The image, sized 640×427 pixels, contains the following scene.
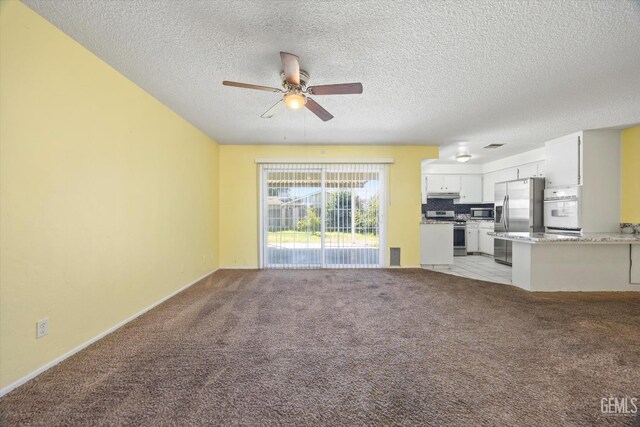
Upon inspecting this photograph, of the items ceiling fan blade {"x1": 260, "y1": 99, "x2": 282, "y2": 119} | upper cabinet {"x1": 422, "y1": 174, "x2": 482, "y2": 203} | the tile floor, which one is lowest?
the tile floor

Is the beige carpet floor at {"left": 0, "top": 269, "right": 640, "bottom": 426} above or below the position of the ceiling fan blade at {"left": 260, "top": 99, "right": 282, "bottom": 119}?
below

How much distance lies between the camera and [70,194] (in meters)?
1.98

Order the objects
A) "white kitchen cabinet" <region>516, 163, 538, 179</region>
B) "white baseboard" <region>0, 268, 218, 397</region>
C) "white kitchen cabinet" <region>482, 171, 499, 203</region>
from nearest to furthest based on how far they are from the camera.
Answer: "white baseboard" <region>0, 268, 218, 397</region>
"white kitchen cabinet" <region>516, 163, 538, 179</region>
"white kitchen cabinet" <region>482, 171, 499, 203</region>

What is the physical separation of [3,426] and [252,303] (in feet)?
6.51

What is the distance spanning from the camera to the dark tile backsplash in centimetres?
734

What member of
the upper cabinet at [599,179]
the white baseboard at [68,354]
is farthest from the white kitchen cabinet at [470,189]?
the white baseboard at [68,354]

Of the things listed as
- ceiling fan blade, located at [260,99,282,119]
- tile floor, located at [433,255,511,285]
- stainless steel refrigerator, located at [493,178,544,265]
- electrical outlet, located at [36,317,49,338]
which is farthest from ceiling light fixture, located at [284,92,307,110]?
stainless steel refrigerator, located at [493,178,544,265]

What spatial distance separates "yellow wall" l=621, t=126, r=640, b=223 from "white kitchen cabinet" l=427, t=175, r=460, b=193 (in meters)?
3.15

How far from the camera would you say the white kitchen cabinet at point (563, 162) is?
4.30 meters

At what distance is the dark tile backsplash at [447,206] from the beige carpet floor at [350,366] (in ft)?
14.1

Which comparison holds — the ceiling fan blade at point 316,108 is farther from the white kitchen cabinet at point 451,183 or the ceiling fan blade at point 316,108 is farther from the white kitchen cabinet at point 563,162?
the white kitchen cabinet at point 451,183

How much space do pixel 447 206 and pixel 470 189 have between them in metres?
0.72

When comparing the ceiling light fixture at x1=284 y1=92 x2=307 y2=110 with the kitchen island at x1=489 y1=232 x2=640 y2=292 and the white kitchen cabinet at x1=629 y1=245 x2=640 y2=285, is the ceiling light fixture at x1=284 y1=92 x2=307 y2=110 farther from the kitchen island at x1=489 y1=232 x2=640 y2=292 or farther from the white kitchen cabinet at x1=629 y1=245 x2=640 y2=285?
the white kitchen cabinet at x1=629 y1=245 x2=640 y2=285

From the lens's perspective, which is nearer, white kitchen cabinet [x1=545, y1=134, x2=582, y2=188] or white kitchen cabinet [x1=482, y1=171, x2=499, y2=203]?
white kitchen cabinet [x1=545, y1=134, x2=582, y2=188]
